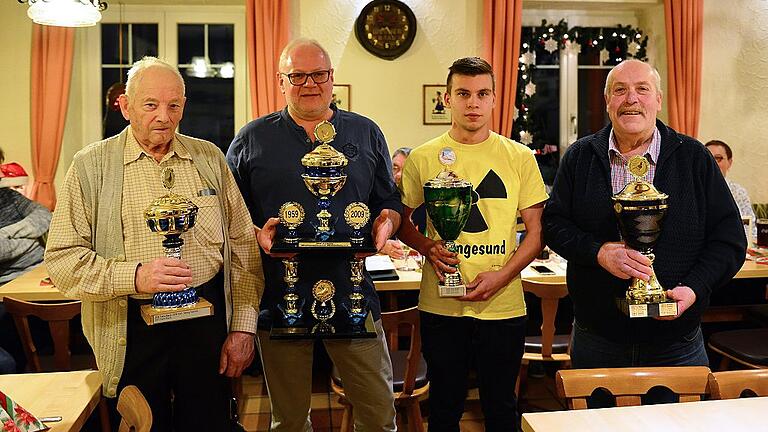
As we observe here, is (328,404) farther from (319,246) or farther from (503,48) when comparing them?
(503,48)

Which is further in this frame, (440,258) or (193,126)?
(193,126)

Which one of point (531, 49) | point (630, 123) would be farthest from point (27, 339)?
point (531, 49)

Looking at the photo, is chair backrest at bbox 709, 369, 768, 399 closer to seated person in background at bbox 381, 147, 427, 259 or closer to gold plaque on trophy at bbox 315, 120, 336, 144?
seated person in background at bbox 381, 147, 427, 259

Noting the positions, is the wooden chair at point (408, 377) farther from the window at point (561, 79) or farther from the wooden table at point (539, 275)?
the window at point (561, 79)

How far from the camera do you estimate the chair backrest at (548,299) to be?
11.2 ft

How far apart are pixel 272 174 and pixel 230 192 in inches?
7.0

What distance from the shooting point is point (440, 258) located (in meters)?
2.51

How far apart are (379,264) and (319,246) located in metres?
1.79

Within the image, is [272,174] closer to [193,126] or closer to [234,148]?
[234,148]

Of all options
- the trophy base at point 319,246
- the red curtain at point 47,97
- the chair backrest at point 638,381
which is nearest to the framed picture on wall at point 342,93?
the red curtain at point 47,97

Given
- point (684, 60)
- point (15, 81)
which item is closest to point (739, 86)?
point (684, 60)

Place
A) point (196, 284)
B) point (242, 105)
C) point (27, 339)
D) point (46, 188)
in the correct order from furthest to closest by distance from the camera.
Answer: point (242, 105), point (46, 188), point (27, 339), point (196, 284)

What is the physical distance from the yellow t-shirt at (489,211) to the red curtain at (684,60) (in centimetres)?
446

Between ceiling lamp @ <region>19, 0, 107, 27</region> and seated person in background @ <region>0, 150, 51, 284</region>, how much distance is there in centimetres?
125
